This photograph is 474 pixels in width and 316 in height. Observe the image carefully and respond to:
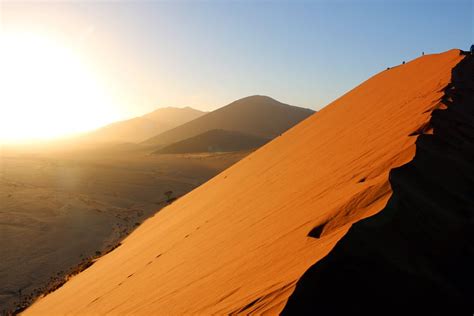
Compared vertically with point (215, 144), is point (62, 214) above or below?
below

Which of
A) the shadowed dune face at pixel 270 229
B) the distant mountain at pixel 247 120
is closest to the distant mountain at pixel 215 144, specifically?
the distant mountain at pixel 247 120

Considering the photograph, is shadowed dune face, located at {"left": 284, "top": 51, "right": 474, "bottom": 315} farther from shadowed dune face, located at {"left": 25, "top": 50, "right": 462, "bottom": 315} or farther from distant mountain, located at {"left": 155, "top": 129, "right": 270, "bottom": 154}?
distant mountain, located at {"left": 155, "top": 129, "right": 270, "bottom": 154}

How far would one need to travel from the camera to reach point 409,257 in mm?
2844

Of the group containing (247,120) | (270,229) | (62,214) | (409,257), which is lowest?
(409,257)

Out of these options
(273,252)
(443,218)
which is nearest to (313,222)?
(273,252)

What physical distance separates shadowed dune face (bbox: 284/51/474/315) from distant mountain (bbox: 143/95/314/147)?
8703 centimetres

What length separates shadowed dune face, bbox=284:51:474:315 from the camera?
248 centimetres

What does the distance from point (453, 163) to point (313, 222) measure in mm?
1925

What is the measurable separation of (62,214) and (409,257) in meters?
19.3

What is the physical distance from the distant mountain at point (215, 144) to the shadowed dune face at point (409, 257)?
63924 mm

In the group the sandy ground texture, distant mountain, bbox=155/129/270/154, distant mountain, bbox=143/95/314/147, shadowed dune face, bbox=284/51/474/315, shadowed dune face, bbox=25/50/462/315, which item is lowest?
shadowed dune face, bbox=284/51/474/315

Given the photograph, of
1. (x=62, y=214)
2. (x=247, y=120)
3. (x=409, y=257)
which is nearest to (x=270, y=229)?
(x=409, y=257)

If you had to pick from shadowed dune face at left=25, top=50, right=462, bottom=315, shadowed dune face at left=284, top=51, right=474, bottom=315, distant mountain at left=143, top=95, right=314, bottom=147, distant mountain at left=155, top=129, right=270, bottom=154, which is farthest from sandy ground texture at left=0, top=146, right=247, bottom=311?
distant mountain at left=143, top=95, right=314, bottom=147

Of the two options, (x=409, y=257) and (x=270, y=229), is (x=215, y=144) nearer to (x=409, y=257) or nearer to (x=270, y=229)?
(x=270, y=229)
